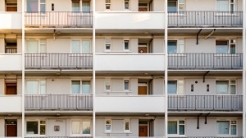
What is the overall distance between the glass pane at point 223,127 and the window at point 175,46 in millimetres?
4963

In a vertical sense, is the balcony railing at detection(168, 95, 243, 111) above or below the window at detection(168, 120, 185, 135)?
above

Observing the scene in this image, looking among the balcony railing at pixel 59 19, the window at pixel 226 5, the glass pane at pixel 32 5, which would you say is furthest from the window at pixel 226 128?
the glass pane at pixel 32 5

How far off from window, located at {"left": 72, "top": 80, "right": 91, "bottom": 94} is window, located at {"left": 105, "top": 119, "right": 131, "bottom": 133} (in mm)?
2216

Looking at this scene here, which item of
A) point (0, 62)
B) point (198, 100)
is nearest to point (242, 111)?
point (198, 100)

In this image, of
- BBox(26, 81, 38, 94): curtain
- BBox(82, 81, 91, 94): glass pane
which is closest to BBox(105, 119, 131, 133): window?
BBox(82, 81, 91, 94): glass pane

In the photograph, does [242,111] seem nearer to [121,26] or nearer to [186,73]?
[186,73]

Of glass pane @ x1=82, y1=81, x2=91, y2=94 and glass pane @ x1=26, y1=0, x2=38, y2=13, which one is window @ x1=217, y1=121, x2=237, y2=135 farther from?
glass pane @ x1=26, y1=0, x2=38, y2=13

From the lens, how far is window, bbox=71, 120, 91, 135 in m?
24.3

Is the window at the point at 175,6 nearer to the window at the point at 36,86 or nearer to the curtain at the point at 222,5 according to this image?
the curtain at the point at 222,5

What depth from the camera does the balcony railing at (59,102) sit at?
75.9 ft

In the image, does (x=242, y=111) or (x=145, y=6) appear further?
(x=145, y=6)

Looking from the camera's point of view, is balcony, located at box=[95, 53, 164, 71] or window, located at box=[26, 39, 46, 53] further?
window, located at box=[26, 39, 46, 53]

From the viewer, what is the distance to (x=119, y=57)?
76.5 feet

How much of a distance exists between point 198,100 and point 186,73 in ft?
5.95
